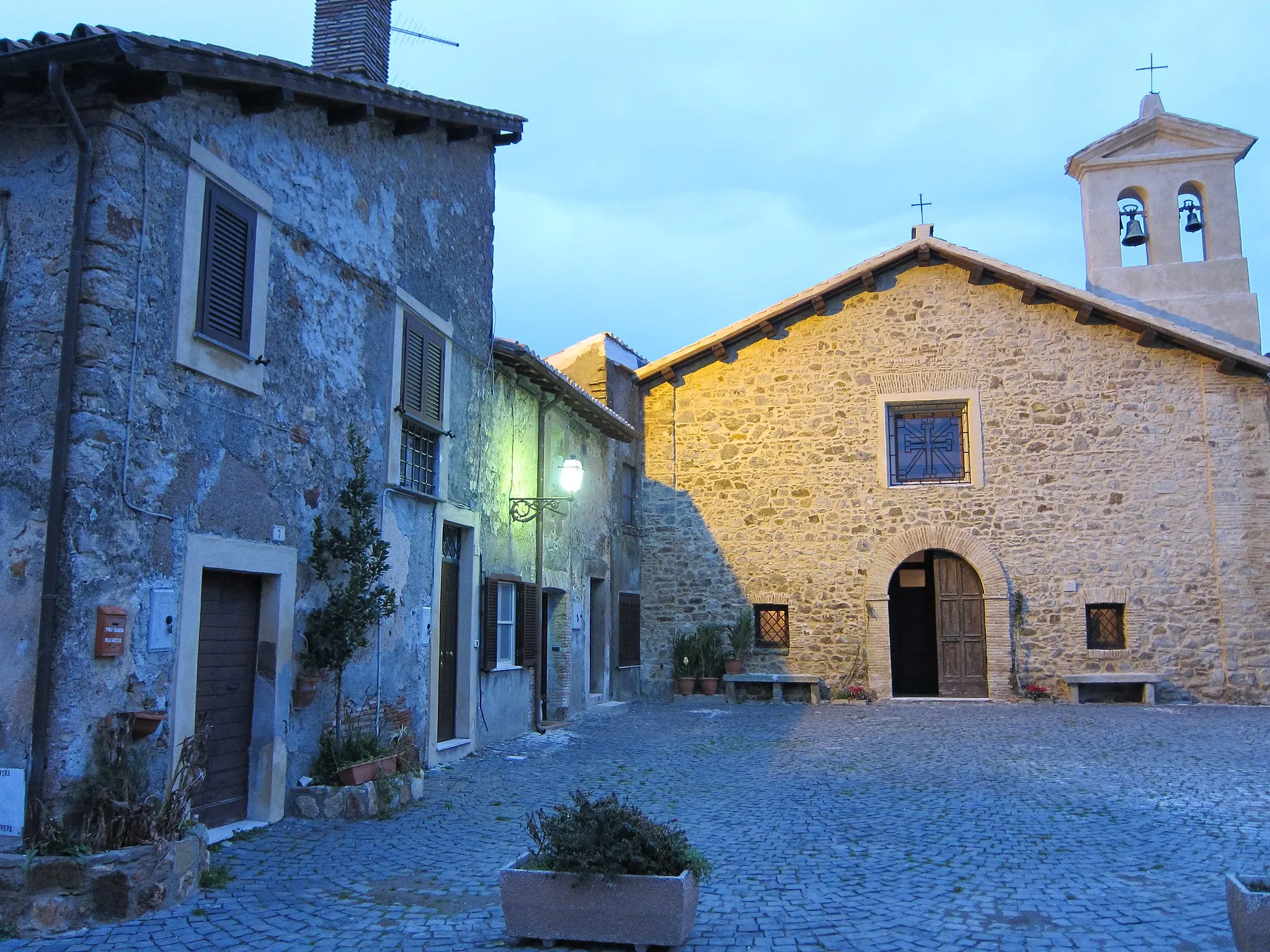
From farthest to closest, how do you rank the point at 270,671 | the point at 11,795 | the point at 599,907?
1. the point at 270,671
2. the point at 11,795
3. the point at 599,907

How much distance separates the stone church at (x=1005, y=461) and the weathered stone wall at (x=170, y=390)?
29.5ft

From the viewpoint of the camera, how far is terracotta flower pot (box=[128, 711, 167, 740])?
5480 millimetres

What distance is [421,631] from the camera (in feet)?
30.7

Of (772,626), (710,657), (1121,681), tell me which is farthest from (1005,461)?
(710,657)

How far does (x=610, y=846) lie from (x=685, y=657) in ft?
41.9

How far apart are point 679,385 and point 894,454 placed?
3.86 m

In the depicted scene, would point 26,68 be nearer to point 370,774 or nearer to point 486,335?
point 370,774

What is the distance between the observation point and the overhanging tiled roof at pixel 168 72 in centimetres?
511

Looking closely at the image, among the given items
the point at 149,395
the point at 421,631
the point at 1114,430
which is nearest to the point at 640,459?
the point at 1114,430

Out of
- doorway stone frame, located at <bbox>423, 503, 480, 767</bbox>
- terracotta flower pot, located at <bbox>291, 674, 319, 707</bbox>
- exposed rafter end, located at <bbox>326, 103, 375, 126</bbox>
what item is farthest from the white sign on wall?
exposed rafter end, located at <bbox>326, 103, 375, 126</bbox>

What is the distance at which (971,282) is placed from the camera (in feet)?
55.4

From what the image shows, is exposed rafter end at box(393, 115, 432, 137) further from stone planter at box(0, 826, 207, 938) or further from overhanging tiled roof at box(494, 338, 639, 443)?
stone planter at box(0, 826, 207, 938)

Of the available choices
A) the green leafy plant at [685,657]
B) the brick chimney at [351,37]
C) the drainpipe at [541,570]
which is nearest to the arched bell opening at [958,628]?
the green leafy plant at [685,657]

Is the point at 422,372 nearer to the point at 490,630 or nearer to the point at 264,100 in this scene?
the point at 490,630
